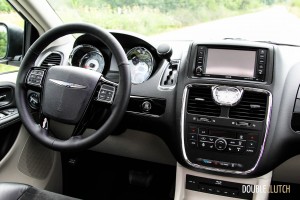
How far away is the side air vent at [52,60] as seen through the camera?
1.93m

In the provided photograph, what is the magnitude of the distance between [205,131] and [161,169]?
2.60 feet

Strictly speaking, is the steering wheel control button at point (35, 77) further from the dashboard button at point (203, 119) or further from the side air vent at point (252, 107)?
the side air vent at point (252, 107)

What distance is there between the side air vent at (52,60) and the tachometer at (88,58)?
11cm

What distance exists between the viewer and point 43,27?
2.03 metres

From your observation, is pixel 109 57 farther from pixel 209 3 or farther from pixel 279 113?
pixel 279 113

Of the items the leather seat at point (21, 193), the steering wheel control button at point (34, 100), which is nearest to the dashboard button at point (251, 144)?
the leather seat at point (21, 193)

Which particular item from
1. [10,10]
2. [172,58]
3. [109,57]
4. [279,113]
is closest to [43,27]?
[10,10]

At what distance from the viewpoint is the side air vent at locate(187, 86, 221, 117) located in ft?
4.97

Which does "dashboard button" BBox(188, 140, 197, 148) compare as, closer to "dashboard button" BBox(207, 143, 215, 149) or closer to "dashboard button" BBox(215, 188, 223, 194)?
"dashboard button" BBox(207, 143, 215, 149)

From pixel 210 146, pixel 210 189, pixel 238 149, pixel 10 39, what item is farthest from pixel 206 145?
pixel 10 39

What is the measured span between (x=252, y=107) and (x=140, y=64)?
61 cm

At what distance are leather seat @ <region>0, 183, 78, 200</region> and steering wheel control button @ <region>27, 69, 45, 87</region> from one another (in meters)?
0.42

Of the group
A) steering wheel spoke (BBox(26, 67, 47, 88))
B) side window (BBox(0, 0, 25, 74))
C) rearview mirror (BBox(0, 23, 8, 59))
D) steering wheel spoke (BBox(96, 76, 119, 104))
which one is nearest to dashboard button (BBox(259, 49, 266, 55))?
steering wheel spoke (BBox(96, 76, 119, 104))

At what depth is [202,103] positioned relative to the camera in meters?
1.53
